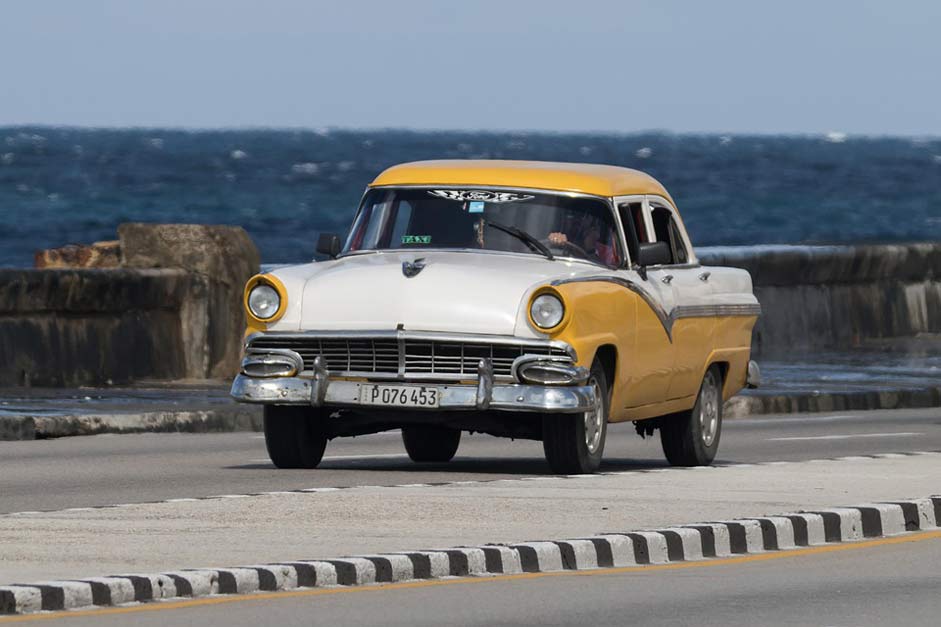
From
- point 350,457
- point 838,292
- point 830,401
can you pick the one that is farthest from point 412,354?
point 838,292

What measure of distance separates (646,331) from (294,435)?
2.19m

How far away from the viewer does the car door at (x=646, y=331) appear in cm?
1611

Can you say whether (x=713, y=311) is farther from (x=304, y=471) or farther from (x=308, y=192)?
(x=308, y=192)

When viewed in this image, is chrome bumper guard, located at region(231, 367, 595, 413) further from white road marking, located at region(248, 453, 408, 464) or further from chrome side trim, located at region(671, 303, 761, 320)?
chrome side trim, located at region(671, 303, 761, 320)

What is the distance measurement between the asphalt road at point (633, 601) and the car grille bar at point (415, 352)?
3.54m

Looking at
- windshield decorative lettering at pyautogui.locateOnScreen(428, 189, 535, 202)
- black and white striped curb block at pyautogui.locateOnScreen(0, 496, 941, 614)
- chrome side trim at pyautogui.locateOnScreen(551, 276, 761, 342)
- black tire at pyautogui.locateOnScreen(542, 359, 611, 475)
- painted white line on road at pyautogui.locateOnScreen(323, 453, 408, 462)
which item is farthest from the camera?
painted white line on road at pyautogui.locateOnScreen(323, 453, 408, 462)

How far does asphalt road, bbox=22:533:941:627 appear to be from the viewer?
9789 millimetres

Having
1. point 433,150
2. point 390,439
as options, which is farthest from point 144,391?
point 433,150

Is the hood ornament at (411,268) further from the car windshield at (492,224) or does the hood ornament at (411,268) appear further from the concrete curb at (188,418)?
the concrete curb at (188,418)

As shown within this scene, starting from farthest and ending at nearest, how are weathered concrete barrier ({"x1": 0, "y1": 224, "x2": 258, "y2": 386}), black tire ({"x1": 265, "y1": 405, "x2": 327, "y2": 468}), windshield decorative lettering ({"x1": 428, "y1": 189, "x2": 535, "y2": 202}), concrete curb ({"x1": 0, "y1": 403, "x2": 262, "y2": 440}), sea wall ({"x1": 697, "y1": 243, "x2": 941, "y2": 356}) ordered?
sea wall ({"x1": 697, "y1": 243, "x2": 941, "y2": 356}) → weathered concrete barrier ({"x1": 0, "y1": 224, "x2": 258, "y2": 386}) → concrete curb ({"x1": 0, "y1": 403, "x2": 262, "y2": 440}) → windshield decorative lettering ({"x1": 428, "y1": 189, "x2": 535, "y2": 202}) → black tire ({"x1": 265, "y1": 405, "x2": 327, "y2": 468})

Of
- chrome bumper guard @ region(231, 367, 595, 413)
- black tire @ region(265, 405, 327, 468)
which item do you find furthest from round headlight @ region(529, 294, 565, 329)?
black tire @ region(265, 405, 327, 468)

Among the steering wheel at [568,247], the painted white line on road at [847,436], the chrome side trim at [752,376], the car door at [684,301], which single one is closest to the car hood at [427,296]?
the steering wheel at [568,247]

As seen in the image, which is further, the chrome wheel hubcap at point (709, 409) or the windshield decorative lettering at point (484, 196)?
the chrome wheel hubcap at point (709, 409)

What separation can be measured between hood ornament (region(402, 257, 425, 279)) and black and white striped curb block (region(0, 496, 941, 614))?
10.7ft
